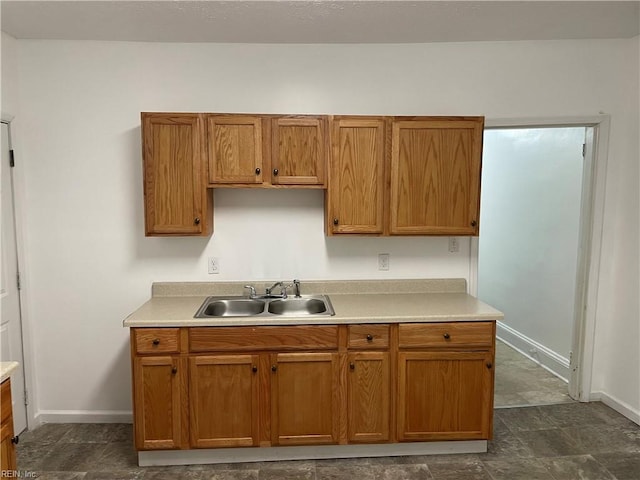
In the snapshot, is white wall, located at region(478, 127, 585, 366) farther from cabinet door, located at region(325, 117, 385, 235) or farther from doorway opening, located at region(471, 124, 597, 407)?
cabinet door, located at region(325, 117, 385, 235)

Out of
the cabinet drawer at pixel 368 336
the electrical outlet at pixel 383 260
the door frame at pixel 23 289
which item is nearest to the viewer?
the cabinet drawer at pixel 368 336

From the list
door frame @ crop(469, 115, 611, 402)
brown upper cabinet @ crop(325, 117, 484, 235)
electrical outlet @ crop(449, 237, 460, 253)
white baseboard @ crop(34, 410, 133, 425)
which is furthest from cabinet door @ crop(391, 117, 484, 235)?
white baseboard @ crop(34, 410, 133, 425)

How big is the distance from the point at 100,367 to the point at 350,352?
1.79 meters

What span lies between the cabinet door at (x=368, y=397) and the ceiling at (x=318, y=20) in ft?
6.35

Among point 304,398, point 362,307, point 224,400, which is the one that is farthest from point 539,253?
point 224,400

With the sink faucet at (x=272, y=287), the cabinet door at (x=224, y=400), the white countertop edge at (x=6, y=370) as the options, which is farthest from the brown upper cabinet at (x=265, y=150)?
the white countertop edge at (x=6, y=370)

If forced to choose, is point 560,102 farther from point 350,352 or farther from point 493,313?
point 350,352

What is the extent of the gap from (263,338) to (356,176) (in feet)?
3.67

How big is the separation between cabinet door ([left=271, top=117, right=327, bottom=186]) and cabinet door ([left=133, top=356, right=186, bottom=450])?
124 cm

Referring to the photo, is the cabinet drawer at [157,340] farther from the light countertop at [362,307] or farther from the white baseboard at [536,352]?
the white baseboard at [536,352]

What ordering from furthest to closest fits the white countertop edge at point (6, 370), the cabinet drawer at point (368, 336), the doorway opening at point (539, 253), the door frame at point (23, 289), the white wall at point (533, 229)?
the white wall at point (533, 229)
the doorway opening at point (539, 253)
the door frame at point (23, 289)
the cabinet drawer at point (368, 336)
the white countertop edge at point (6, 370)

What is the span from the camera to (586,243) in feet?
10.2

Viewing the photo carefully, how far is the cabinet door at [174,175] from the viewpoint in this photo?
2566mm

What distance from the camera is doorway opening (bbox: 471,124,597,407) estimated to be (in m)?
3.20
